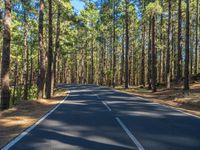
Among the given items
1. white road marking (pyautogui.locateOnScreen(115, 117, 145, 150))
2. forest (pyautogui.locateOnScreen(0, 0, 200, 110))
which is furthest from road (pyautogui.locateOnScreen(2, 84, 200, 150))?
forest (pyautogui.locateOnScreen(0, 0, 200, 110))

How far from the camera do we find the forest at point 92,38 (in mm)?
31516

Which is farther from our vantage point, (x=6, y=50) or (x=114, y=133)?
(x=6, y=50)

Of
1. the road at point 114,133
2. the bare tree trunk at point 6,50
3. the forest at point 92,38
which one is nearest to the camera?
the road at point 114,133

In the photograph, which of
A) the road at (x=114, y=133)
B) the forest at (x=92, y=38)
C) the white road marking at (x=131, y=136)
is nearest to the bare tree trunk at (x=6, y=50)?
the forest at (x=92, y=38)

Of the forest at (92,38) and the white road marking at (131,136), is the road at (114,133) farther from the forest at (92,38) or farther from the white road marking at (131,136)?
the forest at (92,38)

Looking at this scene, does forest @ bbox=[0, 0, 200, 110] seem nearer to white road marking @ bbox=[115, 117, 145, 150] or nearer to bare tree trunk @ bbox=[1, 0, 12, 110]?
bare tree trunk @ bbox=[1, 0, 12, 110]

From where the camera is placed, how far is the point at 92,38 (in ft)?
291

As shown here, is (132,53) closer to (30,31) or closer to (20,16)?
(30,31)

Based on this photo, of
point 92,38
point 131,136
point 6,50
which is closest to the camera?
point 131,136

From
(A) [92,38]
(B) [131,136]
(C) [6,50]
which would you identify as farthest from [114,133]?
(A) [92,38]

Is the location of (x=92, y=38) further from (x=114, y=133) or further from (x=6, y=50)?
(x=114, y=133)

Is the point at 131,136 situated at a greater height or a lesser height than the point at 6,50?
lesser

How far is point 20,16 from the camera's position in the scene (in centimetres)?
4606

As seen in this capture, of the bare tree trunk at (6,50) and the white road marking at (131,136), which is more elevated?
the bare tree trunk at (6,50)
